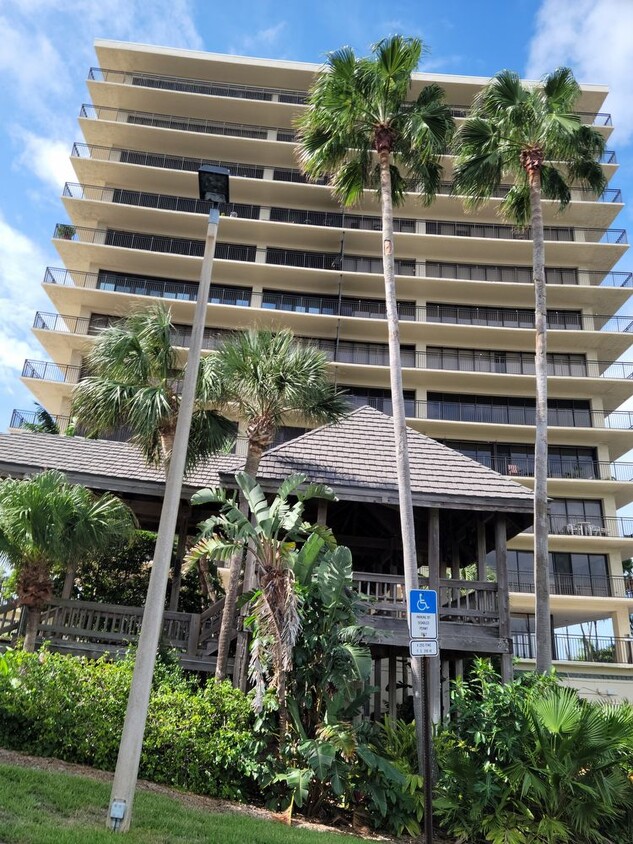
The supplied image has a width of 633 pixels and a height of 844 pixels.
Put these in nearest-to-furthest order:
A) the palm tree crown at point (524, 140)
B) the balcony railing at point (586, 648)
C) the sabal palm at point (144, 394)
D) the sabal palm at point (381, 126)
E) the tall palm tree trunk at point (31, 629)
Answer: the tall palm tree trunk at point (31, 629) < the sabal palm at point (144, 394) < the sabal palm at point (381, 126) < the palm tree crown at point (524, 140) < the balcony railing at point (586, 648)

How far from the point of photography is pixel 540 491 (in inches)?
565

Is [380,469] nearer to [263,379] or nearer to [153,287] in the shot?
[263,379]

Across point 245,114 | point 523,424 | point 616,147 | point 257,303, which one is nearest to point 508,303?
point 523,424

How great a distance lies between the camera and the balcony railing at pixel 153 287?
39.9 metres

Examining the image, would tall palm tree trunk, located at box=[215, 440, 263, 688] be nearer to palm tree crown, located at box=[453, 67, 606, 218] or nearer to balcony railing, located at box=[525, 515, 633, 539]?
palm tree crown, located at box=[453, 67, 606, 218]

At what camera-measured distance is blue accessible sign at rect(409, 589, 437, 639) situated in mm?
7668

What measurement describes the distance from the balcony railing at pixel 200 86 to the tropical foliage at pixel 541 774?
4175 centimetres

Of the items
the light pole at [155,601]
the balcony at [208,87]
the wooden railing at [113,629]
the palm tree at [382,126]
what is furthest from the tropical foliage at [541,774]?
the balcony at [208,87]

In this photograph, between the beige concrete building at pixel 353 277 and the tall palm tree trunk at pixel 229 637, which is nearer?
the tall palm tree trunk at pixel 229 637

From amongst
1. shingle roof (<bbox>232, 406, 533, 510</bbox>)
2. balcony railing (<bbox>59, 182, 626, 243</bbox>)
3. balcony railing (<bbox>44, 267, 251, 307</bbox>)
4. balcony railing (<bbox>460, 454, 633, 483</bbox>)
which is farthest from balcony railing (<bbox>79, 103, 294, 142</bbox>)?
shingle roof (<bbox>232, 406, 533, 510</bbox>)

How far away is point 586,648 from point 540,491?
68.0 ft

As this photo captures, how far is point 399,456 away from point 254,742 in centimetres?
558

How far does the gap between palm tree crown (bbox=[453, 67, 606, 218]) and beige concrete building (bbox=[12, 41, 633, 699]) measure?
20314mm

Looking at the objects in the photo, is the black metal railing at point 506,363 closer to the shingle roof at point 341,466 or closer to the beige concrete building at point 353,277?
the beige concrete building at point 353,277
